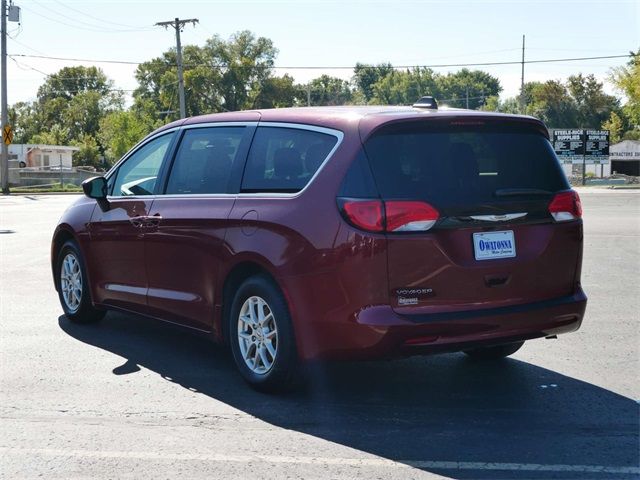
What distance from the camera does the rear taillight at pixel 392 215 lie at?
508cm

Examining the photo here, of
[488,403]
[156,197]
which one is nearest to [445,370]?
[488,403]

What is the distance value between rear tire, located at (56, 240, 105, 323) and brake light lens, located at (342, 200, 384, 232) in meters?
3.64

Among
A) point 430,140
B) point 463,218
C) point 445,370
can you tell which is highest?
point 430,140

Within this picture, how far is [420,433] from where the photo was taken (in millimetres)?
4887

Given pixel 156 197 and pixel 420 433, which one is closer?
pixel 420 433

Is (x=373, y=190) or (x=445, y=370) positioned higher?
(x=373, y=190)

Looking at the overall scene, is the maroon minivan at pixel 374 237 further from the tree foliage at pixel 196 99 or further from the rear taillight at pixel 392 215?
the tree foliage at pixel 196 99

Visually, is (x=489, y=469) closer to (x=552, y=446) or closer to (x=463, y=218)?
(x=552, y=446)

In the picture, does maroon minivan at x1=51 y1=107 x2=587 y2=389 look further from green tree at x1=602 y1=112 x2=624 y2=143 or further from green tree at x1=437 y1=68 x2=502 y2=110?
green tree at x1=437 y1=68 x2=502 y2=110

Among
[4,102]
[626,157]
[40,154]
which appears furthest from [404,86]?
[4,102]

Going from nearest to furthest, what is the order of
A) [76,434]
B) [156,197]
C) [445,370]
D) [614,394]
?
[76,434]
[614,394]
[445,370]
[156,197]

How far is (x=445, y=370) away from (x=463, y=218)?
1601 mm

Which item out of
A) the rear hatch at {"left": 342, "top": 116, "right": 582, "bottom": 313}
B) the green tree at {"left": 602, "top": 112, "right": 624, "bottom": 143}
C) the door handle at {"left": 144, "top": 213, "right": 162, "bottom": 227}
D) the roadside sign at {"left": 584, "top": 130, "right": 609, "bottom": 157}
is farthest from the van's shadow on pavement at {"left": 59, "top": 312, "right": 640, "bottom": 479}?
the green tree at {"left": 602, "top": 112, "right": 624, "bottom": 143}

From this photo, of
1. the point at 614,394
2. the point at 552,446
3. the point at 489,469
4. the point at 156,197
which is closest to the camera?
the point at 489,469
